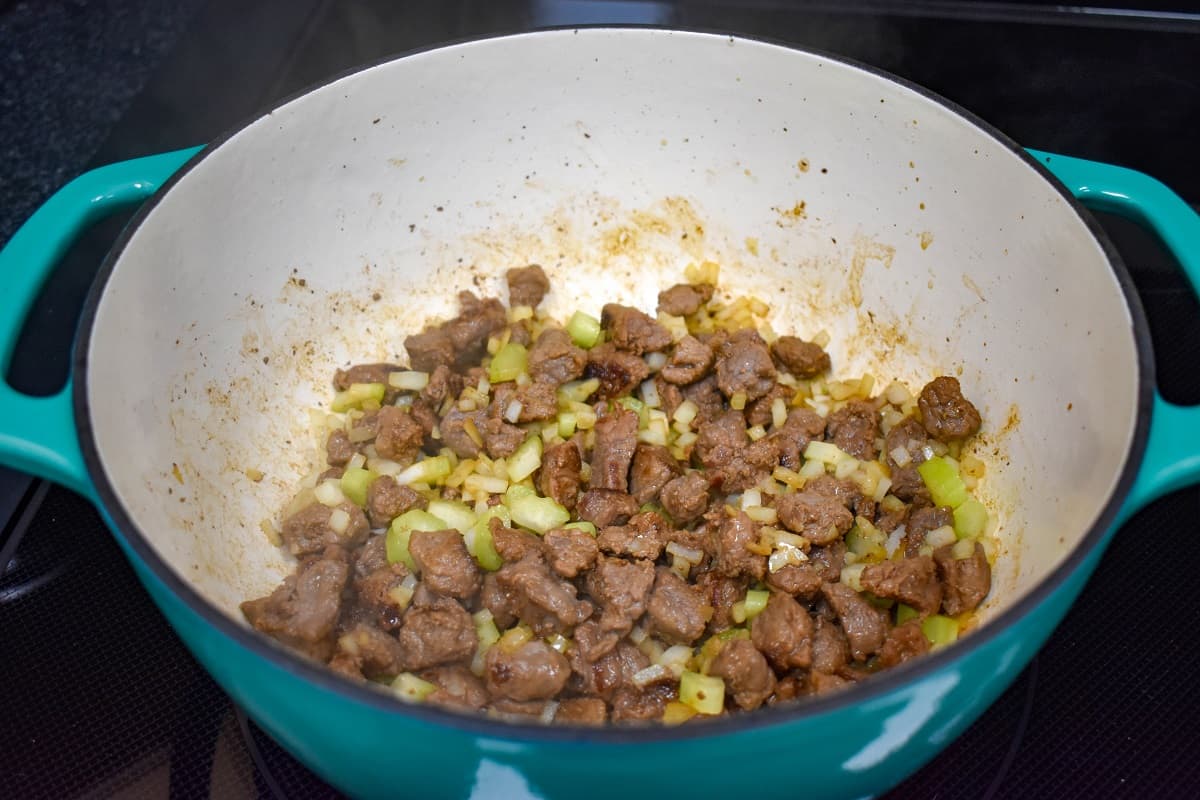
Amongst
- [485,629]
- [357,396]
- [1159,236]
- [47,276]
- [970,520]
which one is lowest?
A: [485,629]

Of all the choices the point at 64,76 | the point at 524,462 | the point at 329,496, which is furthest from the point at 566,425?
the point at 64,76

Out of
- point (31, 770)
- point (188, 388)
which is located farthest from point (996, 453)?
point (31, 770)

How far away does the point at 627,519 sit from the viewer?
2.36m

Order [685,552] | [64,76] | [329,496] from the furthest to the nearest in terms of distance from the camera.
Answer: [64,76]
[329,496]
[685,552]

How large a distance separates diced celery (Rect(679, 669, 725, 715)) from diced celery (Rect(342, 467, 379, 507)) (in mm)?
899

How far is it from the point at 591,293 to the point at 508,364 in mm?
372

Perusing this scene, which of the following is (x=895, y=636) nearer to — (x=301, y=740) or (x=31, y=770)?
(x=301, y=740)

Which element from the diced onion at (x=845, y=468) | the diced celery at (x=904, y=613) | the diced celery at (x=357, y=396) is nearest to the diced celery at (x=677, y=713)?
the diced celery at (x=904, y=613)

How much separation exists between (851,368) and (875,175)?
530 millimetres

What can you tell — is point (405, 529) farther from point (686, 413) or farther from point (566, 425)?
point (686, 413)

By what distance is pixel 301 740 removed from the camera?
1524 millimetres

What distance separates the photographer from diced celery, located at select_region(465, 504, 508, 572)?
227cm

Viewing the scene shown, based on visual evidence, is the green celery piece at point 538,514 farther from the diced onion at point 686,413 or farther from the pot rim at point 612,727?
the pot rim at point 612,727

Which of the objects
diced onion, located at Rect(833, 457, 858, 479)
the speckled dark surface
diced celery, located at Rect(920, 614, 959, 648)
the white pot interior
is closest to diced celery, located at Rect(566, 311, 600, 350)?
the white pot interior
